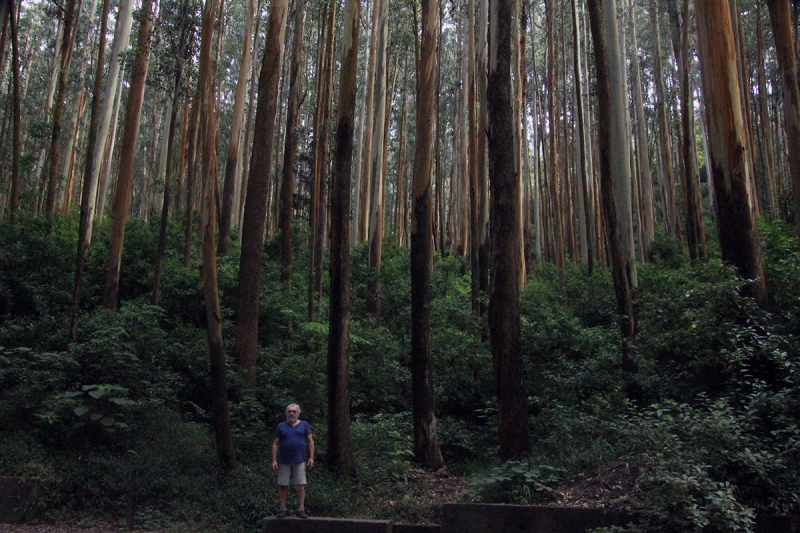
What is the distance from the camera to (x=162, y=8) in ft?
49.6

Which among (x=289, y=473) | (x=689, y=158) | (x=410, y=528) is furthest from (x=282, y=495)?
(x=689, y=158)

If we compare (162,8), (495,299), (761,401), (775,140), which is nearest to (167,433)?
(495,299)

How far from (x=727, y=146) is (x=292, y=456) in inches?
285

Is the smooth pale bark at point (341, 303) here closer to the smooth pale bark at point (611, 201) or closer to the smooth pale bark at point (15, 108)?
the smooth pale bark at point (611, 201)

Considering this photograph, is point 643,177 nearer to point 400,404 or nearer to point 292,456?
point 400,404

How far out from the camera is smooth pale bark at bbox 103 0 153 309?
12.9 metres

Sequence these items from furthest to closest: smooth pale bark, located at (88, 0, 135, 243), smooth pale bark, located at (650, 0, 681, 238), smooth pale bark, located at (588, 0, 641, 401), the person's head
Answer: smooth pale bark, located at (650, 0, 681, 238), smooth pale bark, located at (88, 0, 135, 243), smooth pale bark, located at (588, 0, 641, 401), the person's head

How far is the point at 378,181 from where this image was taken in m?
18.9

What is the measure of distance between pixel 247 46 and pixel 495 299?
11.0 metres

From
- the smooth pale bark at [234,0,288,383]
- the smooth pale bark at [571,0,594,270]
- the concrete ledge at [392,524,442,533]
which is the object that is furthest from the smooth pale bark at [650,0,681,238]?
the concrete ledge at [392,524,442,533]

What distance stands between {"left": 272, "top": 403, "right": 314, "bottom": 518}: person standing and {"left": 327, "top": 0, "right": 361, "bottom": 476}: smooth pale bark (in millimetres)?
1269

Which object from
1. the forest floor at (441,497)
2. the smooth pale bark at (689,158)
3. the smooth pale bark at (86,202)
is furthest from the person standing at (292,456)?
the smooth pale bark at (689,158)

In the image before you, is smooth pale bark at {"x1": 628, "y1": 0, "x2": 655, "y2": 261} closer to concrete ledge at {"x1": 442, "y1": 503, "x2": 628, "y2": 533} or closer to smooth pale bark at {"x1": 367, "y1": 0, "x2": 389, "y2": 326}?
smooth pale bark at {"x1": 367, "y1": 0, "x2": 389, "y2": 326}

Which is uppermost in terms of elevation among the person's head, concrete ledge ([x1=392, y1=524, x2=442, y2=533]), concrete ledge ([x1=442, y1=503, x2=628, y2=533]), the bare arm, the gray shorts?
the person's head
